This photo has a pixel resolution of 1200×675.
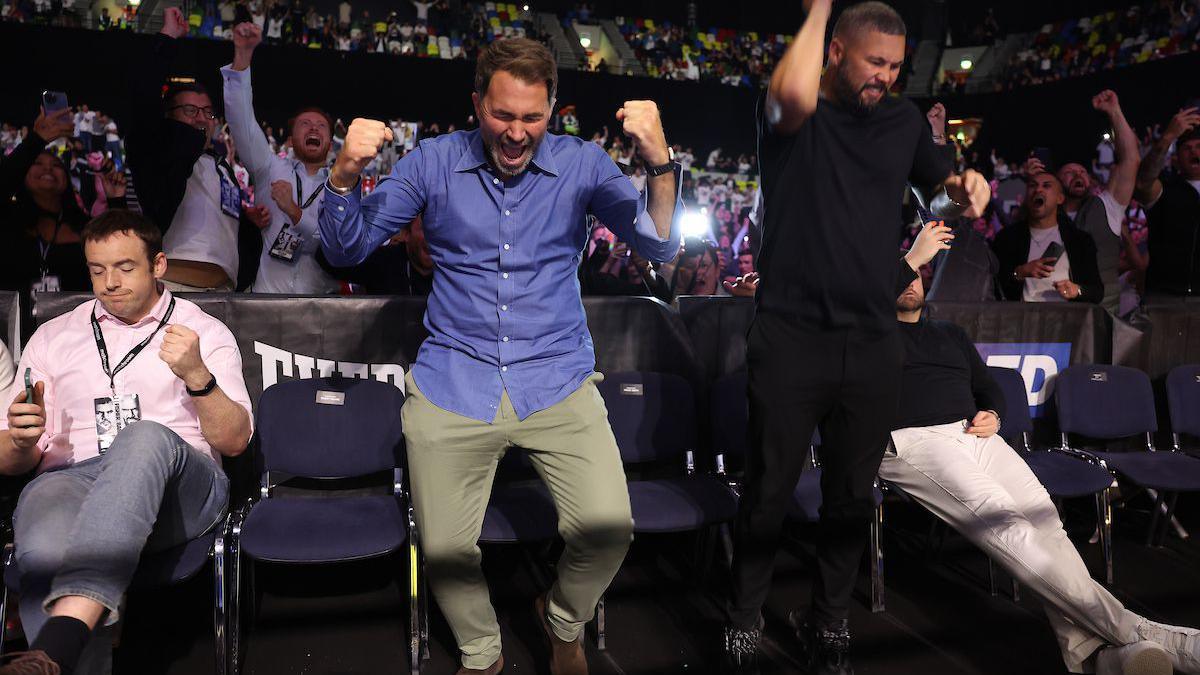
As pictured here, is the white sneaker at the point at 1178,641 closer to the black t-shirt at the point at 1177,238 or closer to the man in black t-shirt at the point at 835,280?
the man in black t-shirt at the point at 835,280

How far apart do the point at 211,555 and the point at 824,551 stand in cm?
189

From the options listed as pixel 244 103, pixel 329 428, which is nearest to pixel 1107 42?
pixel 244 103

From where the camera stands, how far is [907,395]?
10.1ft

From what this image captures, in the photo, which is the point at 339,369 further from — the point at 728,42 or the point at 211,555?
the point at 728,42

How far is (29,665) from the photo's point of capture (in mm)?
1627

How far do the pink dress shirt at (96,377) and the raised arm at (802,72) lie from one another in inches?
73.6

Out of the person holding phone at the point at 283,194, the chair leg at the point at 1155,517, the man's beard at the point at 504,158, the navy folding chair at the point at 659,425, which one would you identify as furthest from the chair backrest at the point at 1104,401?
the person holding phone at the point at 283,194

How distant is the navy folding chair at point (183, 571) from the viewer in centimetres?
213

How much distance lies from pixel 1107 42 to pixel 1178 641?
1572 cm

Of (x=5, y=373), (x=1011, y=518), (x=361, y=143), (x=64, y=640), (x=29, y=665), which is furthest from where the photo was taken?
(x=1011, y=518)

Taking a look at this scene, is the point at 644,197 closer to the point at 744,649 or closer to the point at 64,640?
the point at 744,649

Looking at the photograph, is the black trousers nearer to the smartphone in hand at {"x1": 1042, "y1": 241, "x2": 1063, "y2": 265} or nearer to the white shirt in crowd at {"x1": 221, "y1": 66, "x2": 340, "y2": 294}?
the white shirt in crowd at {"x1": 221, "y1": 66, "x2": 340, "y2": 294}

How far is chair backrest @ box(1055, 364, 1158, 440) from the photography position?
397cm

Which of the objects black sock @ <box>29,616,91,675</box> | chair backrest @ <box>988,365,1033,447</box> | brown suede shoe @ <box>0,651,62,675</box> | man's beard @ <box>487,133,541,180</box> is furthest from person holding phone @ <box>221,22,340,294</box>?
chair backrest @ <box>988,365,1033,447</box>
